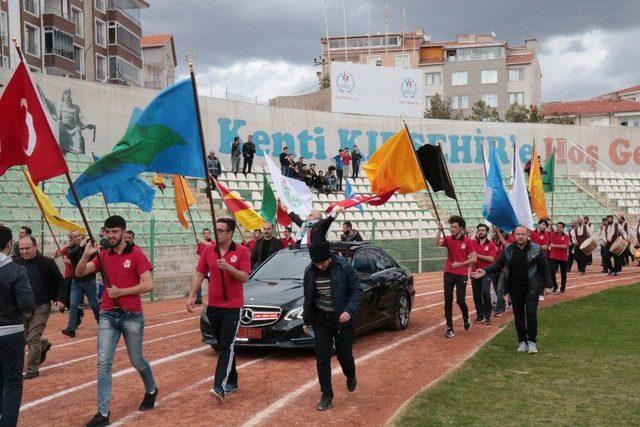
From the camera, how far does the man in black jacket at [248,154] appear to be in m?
28.8

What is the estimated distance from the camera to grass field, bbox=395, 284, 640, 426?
22.4 ft

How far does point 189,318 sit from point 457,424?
8788 millimetres

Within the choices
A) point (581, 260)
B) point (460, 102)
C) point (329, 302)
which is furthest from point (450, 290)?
point (460, 102)

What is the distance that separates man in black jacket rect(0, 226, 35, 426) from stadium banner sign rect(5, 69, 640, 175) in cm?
1563

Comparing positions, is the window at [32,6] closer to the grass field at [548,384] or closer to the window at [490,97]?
the grass field at [548,384]

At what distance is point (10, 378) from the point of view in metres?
5.97

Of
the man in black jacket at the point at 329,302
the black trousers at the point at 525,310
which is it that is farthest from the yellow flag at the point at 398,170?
the man in black jacket at the point at 329,302

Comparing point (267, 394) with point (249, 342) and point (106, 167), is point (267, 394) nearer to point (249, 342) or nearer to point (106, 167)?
point (249, 342)

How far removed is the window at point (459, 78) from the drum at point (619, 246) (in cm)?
6457

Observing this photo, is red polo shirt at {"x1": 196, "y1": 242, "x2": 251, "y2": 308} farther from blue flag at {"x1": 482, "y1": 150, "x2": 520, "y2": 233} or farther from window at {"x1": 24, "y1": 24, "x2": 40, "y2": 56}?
window at {"x1": 24, "y1": 24, "x2": 40, "y2": 56}

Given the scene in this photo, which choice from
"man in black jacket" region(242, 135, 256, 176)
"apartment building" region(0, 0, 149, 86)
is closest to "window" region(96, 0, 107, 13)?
"apartment building" region(0, 0, 149, 86)

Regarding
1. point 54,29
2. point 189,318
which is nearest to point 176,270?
point 189,318

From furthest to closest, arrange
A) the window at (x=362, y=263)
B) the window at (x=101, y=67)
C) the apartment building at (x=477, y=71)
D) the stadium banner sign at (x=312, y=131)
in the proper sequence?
the apartment building at (x=477, y=71)
the window at (x=101, y=67)
the stadium banner sign at (x=312, y=131)
the window at (x=362, y=263)

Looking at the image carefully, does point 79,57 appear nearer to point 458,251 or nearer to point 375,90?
point 375,90
